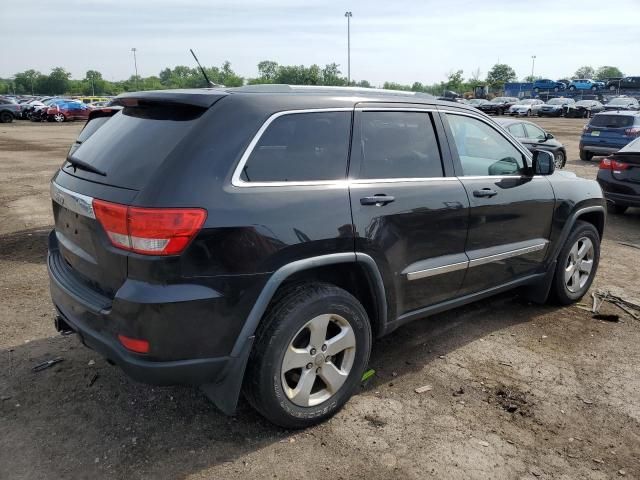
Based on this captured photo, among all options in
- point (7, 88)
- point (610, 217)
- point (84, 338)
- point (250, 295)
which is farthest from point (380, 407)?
point (7, 88)

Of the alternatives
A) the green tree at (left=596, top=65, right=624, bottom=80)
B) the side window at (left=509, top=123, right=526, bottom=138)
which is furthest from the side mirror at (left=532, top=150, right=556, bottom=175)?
the green tree at (left=596, top=65, right=624, bottom=80)

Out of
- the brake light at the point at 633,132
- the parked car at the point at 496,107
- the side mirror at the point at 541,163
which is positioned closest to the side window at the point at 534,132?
the brake light at the point at 633,132

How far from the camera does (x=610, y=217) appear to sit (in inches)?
359

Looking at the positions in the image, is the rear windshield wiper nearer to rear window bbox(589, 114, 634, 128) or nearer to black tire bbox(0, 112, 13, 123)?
rear window bbox(589, 114, 634, 128)

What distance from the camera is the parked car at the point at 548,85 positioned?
2943 inches

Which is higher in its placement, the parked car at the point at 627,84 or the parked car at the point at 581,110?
the parked car at the point at 627,84

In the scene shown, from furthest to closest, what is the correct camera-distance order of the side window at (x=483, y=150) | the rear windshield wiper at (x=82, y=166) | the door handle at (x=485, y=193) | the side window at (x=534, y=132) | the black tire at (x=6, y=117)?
the black tire at (x=6, y=117), the side window at (x=534, y=132), the side window at (x=483, y=150), the door handle at (x=485, y=193), the rear windshield wiper at (x=82, y=166)

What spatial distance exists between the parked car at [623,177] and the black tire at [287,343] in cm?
714

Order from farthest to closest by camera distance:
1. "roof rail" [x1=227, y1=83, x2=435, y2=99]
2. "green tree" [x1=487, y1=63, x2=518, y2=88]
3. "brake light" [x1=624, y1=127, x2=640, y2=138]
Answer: "green tree" [x1=487, y1=63, x2=518, y2=88]
"brake light" [x1=624, y1=127, x2=640, y2=138]
"roof rail" [x1=227, y1=83, x2=435, y2=99]

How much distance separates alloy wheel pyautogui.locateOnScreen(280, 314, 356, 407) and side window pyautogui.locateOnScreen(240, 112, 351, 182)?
2.67 feet

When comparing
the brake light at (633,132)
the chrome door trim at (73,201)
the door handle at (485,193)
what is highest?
the chrome door trim at (73,201)

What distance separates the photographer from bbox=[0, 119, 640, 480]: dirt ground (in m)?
2.77

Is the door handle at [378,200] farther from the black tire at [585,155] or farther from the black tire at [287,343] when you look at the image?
the black tire at [585,155]

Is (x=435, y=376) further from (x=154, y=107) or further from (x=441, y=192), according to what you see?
(x=154, y=107)
